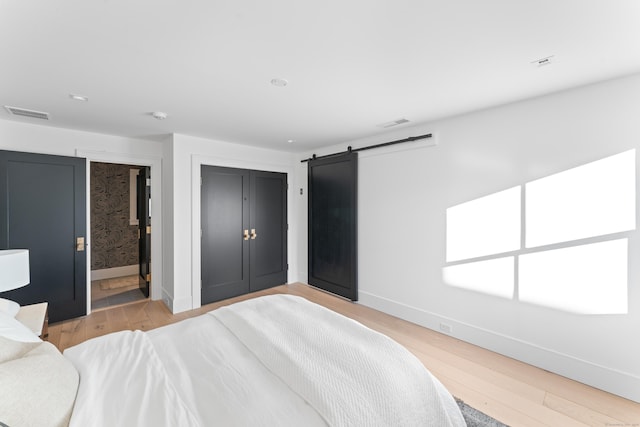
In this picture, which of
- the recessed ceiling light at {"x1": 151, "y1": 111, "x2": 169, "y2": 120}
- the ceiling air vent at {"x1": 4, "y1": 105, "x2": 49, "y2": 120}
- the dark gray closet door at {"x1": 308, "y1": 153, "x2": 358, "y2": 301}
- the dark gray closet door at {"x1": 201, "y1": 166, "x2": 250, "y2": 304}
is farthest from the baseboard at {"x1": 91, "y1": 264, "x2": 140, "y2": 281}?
the recessed ceiling light at {"x1": 151, "y1": 111, "x2": 169, "y2": 120}

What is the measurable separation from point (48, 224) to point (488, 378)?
497 cm

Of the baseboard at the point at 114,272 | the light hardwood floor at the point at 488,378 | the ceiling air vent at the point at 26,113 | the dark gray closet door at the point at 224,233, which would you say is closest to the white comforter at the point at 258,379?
the light hardwood floor at the point at 488,378

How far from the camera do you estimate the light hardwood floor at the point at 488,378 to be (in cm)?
194

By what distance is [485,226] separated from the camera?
2.89 meters

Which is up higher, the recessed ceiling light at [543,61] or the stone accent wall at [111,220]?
the recessed ceiling light at [543,61]

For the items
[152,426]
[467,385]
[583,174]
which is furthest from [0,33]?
[583,174]

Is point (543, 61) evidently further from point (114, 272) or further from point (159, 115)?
point (114, 272)

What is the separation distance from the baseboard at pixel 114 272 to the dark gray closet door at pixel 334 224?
12.3 ft

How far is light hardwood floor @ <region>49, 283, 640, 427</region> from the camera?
6.36 feet

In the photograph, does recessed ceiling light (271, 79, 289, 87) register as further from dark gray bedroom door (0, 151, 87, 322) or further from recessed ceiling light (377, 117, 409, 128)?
dark gray bedroom door (0, 151, 87, 322)

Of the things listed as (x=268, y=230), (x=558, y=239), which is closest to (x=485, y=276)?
(x=558, y=239)

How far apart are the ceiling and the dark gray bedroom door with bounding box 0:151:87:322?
2.15ft

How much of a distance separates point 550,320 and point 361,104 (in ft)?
8.64

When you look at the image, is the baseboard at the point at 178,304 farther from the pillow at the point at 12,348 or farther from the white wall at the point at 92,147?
the pillow at the point at 12,348
